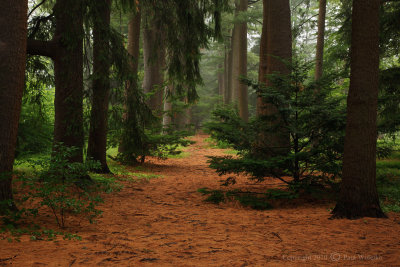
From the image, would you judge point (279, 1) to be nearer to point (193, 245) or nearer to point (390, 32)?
point (390, 32)

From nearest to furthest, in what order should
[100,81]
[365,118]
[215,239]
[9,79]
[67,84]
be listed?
[215,239]
[9,79]
[365,118]
[67,84]
[100,81]

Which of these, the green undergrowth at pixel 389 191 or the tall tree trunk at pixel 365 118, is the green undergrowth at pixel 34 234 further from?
the green undergrowth at pixel 389 191

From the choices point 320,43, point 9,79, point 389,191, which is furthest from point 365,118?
point 320,43

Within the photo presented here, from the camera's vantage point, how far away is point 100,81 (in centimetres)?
724

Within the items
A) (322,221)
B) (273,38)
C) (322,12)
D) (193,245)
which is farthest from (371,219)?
(322,12)

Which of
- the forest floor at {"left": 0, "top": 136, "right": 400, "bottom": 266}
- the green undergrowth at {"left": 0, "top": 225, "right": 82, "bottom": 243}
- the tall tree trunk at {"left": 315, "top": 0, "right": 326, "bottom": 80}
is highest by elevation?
the tall tree trunk at {"left": 315, "top": 0, "right": 326, "bottom": 80}

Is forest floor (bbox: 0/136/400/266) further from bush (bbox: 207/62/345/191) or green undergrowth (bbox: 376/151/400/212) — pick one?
bush (bbox: 207/62/345/191)

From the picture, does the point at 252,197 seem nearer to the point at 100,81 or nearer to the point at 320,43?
the point at 100,81

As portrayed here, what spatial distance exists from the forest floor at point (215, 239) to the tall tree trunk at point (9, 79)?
1.03 meters

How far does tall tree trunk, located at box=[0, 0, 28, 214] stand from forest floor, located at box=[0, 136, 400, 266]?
3.37 feet

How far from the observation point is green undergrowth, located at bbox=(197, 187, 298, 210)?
5.92 m

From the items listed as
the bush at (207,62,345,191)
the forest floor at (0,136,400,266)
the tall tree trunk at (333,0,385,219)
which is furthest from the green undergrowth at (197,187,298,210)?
the tall tree trunk at (333,0,385,219)

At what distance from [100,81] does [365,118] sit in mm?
5644

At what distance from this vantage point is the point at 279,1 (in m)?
8.59
